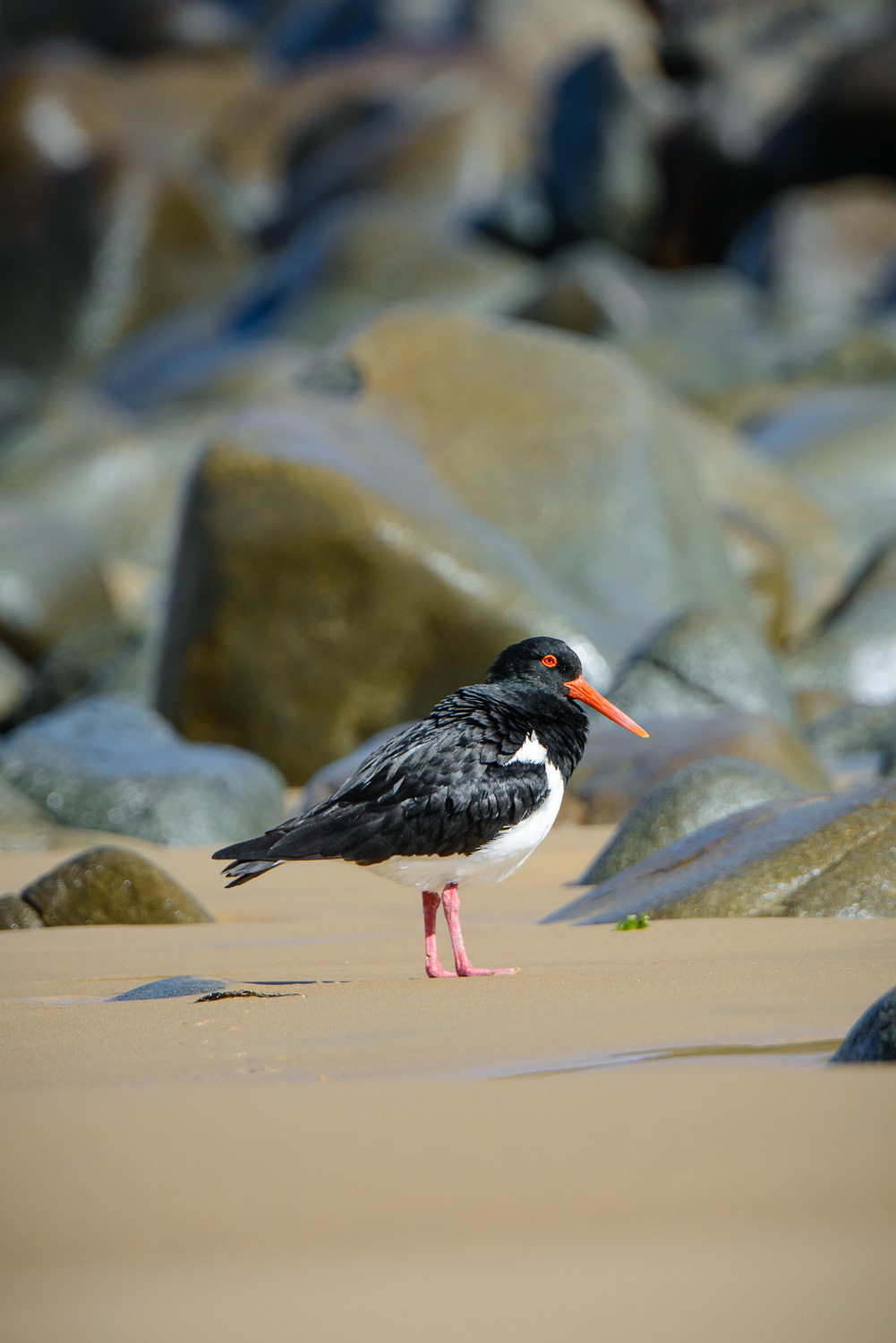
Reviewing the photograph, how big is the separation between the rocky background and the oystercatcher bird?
712 millimetres

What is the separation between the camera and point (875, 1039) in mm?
2453

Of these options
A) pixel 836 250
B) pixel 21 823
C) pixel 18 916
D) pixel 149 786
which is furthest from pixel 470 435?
pixel 836 250

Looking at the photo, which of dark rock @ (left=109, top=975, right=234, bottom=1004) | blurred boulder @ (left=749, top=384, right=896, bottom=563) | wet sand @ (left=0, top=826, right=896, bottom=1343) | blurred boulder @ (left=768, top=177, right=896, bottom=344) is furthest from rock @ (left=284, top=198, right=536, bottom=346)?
wet sand @ (left=0, top=826, right=896, bottom=1343)

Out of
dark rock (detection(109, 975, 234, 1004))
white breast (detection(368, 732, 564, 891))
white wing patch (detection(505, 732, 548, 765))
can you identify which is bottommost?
dark rock (detection(109, 975, 234, 1004))

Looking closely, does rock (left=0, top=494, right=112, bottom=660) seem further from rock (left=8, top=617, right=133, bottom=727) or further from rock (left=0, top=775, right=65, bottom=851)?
rock (left=0, top=775, right=65, bottom=851)

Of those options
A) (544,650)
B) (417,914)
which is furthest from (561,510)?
(544,650)

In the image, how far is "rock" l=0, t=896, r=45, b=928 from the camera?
5.24 metres

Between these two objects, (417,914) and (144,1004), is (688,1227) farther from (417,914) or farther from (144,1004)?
(417,914)

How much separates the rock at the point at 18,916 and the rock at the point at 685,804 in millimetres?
2075

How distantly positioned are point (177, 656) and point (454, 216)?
793 inches

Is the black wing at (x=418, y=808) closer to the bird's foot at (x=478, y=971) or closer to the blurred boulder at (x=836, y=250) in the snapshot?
the bird's foot at (x=478, y=971)

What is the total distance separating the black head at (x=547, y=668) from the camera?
4.61 m

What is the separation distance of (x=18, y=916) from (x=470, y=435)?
6.59 meters

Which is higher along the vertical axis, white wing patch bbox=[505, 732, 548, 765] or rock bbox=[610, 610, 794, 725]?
rock bbox=[610, 610, 794, 725]
